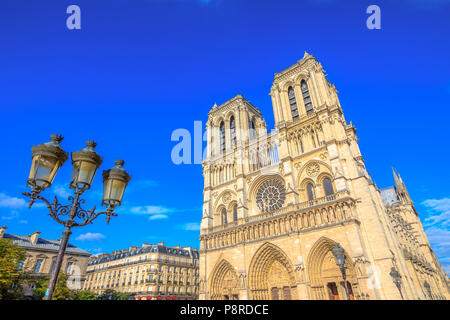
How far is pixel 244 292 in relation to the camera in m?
22.8

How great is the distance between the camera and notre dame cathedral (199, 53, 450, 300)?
19344mm

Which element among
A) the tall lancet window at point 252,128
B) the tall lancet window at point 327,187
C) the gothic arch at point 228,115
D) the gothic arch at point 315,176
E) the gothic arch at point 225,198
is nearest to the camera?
the tall lancet window at point 327,187

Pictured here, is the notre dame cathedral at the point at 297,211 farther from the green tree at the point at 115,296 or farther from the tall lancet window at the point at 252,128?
the green tree at the point at 115,296

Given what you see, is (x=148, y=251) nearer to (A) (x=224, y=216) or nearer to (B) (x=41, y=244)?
(B) (x=41, y=244)

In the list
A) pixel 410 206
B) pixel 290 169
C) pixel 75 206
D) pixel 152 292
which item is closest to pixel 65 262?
pixel 152 292

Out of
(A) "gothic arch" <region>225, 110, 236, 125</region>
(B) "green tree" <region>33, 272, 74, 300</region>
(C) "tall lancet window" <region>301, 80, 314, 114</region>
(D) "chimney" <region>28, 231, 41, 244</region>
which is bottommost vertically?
(B) "green tree" <region>33, 272, 74, 300</region>

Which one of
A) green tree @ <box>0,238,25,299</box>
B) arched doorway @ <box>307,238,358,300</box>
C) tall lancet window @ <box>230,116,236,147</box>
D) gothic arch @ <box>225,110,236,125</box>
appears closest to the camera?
green tree @ <box>0,238,25,299</box>

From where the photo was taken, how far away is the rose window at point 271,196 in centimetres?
2581

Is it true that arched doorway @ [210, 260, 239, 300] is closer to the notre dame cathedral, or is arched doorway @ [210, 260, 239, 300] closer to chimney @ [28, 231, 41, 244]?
the notre dame cathedral

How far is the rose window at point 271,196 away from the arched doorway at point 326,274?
235 inches

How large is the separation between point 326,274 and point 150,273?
28325 mm

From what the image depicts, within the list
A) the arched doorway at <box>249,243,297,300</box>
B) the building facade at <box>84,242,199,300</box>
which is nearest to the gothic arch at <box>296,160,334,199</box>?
the arched doorway at <box>249,243,297,300</box>

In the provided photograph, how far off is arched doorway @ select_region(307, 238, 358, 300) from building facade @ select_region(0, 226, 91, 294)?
26.5 meters

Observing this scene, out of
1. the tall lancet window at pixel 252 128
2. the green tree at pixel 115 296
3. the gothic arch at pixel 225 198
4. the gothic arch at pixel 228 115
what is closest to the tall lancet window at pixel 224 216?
the gothic arch at pixel 225 198
